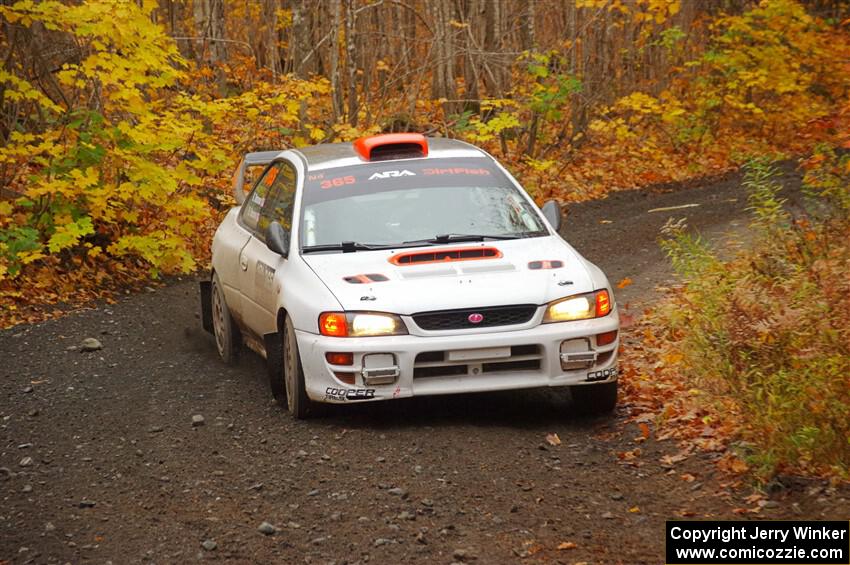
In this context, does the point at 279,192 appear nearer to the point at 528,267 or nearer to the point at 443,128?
the point at 528,267

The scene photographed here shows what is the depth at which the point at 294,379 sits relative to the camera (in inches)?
305

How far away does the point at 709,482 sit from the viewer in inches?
251

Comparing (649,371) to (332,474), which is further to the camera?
(649,371)

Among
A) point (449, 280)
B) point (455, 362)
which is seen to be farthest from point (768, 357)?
point (449, 280)

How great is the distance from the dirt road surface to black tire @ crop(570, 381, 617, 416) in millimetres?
93

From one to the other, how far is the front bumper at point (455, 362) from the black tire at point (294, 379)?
0.58 feet

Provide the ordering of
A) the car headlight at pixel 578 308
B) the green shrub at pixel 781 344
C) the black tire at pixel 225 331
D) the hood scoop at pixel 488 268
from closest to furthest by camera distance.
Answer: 1. the green shrub at pixel 781 344
2. the car headlight at pixel 578 308
3. the hood scoop at pixel 488 268
4. the black tire at pixel 225 331

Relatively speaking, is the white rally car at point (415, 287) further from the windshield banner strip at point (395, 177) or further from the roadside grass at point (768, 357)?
the roadside grass at point (768, 357)

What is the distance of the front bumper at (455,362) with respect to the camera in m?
7.30

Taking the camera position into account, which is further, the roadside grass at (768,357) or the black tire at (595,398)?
the black tire at (595,398)

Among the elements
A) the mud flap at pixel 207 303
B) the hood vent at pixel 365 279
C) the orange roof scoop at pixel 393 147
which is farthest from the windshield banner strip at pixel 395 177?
the mud flap at pixel 207 303

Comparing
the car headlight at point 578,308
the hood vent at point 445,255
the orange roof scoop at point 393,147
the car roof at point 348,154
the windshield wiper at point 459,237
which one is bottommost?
the car headlight at point 578,308

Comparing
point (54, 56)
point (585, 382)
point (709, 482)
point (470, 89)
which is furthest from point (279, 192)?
point (470, 89)

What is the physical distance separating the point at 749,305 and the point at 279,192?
3584 millimetres
